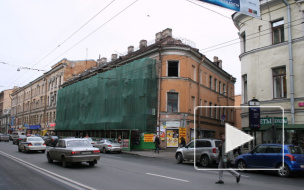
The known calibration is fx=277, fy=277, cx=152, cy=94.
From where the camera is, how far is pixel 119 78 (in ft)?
115

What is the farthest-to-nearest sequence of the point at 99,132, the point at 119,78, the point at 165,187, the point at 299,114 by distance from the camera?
the point at 99,132
the point at 119,78
the point at 299,114
the point at 165,187

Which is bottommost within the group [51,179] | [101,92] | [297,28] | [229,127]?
[51,179]

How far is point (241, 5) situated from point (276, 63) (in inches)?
429

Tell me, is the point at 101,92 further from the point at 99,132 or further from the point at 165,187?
the point at 165,187

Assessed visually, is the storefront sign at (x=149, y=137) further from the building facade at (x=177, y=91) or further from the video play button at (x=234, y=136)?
the video play button at (x=234, y=136)

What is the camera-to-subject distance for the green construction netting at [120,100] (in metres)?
30.9

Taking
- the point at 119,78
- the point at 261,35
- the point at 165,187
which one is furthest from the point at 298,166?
the point at 119,78

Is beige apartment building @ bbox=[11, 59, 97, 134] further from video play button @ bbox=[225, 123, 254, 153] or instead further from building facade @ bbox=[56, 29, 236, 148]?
video play button @ bbox=[225, 123, 254, 153]

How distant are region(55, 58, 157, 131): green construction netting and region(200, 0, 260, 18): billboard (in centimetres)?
2018

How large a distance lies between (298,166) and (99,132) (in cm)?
2905

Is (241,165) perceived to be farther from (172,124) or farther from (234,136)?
(172,124)

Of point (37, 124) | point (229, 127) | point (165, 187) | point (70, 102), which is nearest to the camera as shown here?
point (229, 127)

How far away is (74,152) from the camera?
13258mm

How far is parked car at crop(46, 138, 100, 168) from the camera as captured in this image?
43.6ft
